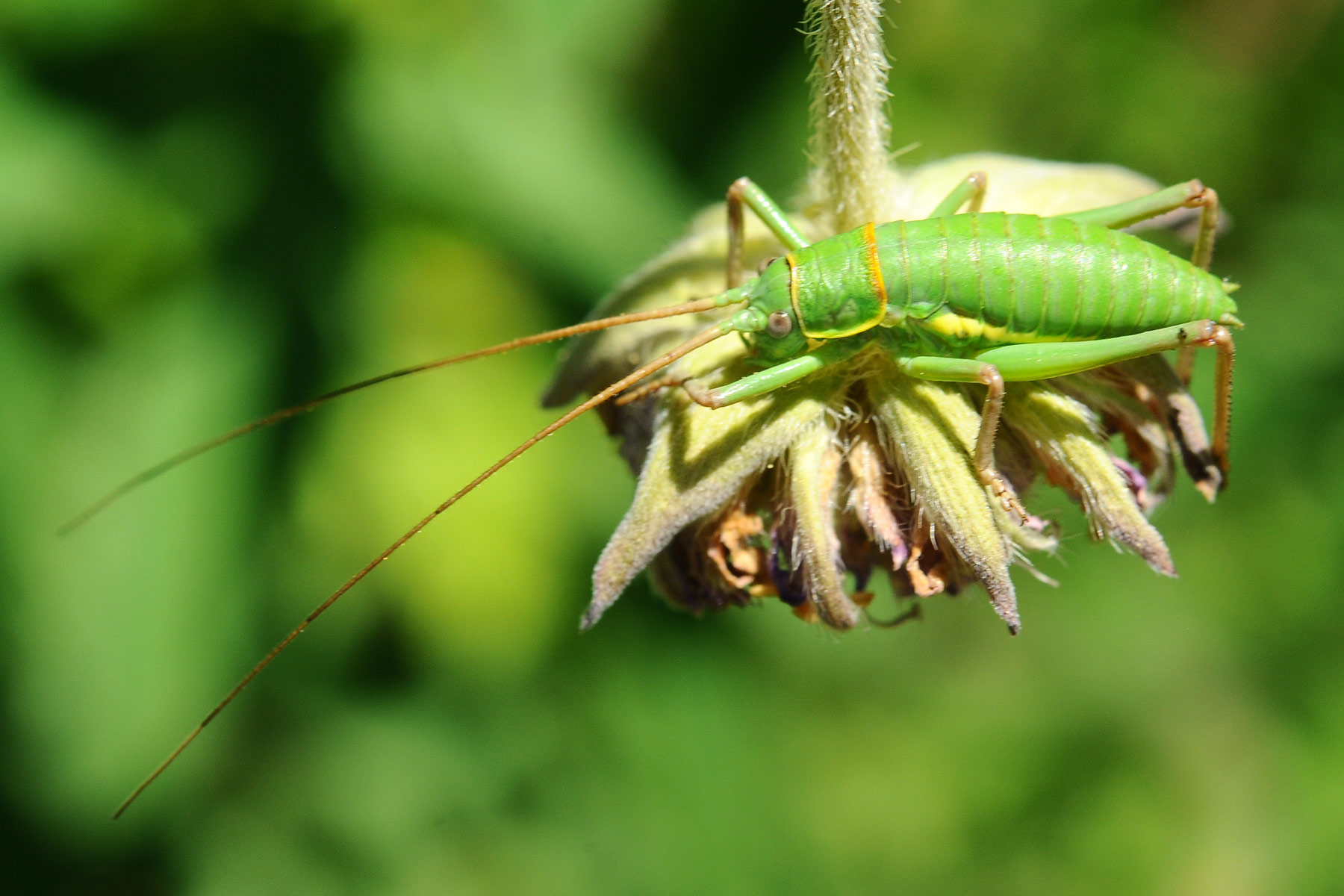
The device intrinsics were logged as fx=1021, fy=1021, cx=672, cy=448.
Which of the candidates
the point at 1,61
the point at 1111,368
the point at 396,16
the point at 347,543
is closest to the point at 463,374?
the point at 347,543

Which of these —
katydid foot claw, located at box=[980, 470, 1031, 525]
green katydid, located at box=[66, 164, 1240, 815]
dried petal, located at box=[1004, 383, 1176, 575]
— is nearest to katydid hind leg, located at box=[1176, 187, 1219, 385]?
green katydid, located at box=[66, 164, 1240, 815]

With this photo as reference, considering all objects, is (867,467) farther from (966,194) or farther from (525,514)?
(525,514)

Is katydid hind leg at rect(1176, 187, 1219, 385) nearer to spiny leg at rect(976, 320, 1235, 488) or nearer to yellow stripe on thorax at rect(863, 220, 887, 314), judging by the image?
spiny leg at rect(976, 320, 1235, 488)

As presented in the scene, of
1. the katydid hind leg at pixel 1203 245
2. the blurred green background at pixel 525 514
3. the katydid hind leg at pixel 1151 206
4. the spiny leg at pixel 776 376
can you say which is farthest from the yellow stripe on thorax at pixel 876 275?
the blurred green background at pixel 525 514

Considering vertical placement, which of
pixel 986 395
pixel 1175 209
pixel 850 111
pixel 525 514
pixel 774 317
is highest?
pixel 850 111

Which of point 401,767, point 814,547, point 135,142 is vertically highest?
point 135,142

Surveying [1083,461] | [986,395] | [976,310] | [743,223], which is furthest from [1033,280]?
[743,223]

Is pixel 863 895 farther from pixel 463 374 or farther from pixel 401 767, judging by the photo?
pixel 463 374
